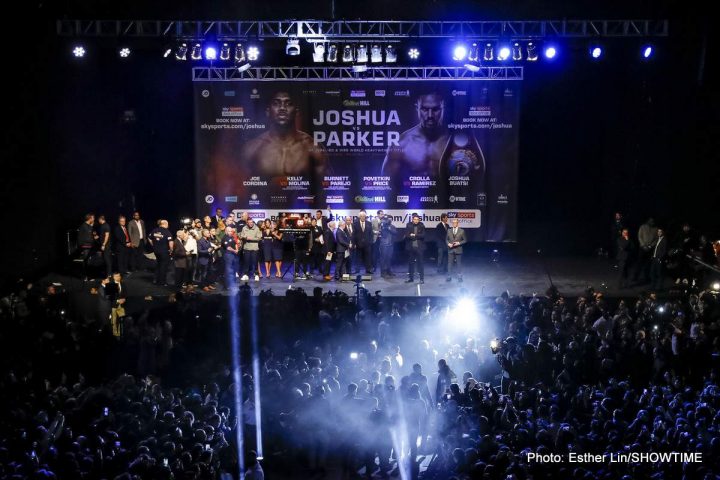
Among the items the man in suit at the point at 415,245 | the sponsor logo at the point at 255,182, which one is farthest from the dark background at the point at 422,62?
the man in suit at the point at 415,245

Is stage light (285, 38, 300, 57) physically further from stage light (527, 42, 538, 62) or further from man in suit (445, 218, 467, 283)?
man in suit (445, 218, 467, 283)

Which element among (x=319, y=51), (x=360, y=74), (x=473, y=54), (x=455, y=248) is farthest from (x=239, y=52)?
(x=455, y=248)

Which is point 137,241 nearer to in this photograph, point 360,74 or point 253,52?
point 253,52

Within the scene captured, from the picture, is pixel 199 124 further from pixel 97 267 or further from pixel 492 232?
pixel 492 232

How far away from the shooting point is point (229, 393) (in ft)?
37.9

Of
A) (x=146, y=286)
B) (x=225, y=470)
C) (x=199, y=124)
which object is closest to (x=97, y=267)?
(x=146, y=286)

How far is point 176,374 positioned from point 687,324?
27.7 feet

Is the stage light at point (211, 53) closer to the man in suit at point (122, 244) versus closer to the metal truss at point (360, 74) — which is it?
the metal truss at point (360, 74)

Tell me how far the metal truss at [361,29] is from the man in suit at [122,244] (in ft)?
13.9

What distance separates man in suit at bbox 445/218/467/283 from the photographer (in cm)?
131

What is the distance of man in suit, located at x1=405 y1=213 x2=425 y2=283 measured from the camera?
19.5 metres

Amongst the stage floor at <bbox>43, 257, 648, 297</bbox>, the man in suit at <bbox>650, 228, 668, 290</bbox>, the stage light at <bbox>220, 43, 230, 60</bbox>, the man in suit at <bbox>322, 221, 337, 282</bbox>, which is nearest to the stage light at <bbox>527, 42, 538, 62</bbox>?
the man in suit at <bbox>650, 228, 668, 290</bbox>

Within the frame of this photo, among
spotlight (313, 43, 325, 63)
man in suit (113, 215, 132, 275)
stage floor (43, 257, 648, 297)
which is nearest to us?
stage floor (43, 257, 648, 297)

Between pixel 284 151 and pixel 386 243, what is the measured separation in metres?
3.72
